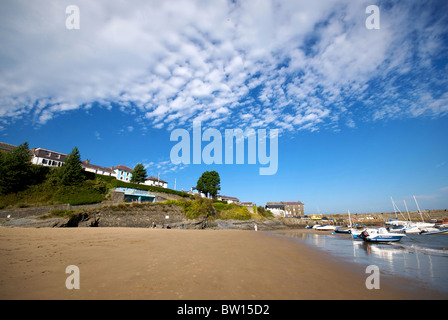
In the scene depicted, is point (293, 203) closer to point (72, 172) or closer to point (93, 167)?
point (93, 167)

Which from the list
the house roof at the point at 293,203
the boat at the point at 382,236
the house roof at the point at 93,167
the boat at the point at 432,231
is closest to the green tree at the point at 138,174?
the house roof at the point at 93,167

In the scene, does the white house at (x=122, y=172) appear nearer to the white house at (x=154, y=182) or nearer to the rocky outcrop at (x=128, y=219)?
the white house at (x=154, y=182)

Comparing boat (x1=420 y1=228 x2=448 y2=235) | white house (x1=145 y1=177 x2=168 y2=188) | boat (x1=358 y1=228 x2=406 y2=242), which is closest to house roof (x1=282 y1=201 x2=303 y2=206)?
white house (x1=145 y1=177 x2=168 y2=188)

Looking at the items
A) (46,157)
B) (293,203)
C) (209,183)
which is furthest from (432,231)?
(46,157)

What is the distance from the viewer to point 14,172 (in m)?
31.0

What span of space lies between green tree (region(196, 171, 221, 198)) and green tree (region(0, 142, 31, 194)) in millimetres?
43733

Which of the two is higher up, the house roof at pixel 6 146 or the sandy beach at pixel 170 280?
the house roof at pixel 6 146

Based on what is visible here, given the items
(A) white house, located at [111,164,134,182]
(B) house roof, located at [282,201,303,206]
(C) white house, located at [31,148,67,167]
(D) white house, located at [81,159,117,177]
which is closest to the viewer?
(C) white house, located at [31,148,67,167]

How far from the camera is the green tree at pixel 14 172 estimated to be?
30.3m

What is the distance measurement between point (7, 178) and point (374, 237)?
5463cm

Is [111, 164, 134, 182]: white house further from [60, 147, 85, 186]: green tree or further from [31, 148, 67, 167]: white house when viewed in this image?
[60, 147, 85, 186]: green tree

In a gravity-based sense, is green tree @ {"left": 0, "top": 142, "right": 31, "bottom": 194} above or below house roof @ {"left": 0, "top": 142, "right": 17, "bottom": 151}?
below

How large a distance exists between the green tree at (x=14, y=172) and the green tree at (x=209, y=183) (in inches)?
1722

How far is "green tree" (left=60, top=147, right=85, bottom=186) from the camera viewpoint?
35972 mm
